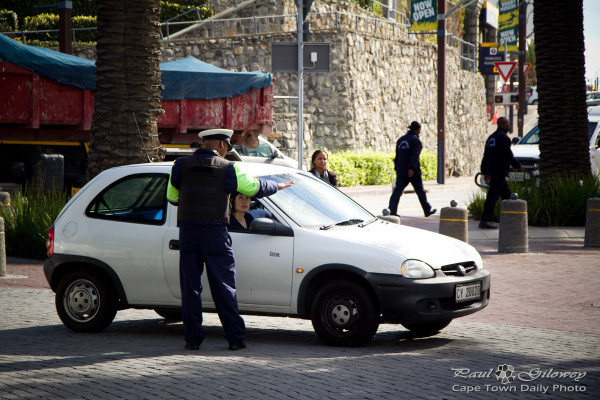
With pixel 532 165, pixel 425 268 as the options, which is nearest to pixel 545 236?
pixel 532 165

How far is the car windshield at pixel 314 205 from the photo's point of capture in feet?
26.7

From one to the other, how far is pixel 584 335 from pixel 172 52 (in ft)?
90.6

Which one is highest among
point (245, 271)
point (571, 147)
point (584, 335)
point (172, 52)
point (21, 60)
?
point (172, 52)

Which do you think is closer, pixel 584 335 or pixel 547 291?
pixel 584 335

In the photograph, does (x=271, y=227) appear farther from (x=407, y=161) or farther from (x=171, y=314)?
(x=407, y=161)

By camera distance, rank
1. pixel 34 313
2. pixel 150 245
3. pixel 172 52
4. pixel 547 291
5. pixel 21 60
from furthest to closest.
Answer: pixel 172 52, pixel 21 60, pixel 547 291, pixel 34 313, pixel 150 245

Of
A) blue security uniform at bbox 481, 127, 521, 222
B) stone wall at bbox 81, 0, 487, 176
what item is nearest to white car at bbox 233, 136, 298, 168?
stone wall at bbox 81, 0, 487, 176

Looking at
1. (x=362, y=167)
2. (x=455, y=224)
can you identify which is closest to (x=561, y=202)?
(x=455, y=224)

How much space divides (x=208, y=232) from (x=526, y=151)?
1570 cm

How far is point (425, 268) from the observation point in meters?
7.54

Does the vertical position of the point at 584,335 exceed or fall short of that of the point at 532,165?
it falls short

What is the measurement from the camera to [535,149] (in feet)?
72.2

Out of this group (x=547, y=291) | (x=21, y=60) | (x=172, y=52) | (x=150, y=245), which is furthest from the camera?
(x=172, y=52)

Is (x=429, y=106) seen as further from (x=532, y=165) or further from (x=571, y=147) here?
(x=571, y=147)
